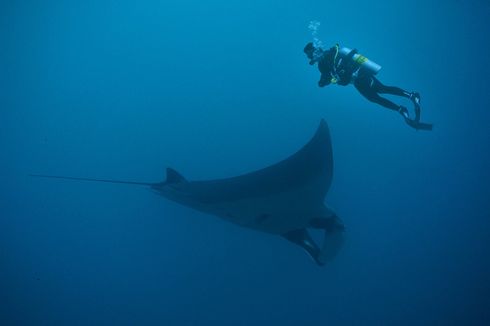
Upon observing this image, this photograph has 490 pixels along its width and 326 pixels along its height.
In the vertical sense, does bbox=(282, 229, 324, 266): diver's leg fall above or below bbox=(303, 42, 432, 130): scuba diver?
below

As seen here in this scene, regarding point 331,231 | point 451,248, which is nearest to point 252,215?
point 331,231

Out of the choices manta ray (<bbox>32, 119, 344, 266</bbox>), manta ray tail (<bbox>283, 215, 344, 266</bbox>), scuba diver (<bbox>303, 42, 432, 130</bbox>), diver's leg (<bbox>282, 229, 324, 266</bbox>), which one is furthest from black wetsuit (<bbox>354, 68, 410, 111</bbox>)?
diver's leg (<bbox>282, 229, 324, 266</bbox>)

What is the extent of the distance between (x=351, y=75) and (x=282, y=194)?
98.1 inches

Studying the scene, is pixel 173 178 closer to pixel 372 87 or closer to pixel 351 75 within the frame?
pixel 351 75

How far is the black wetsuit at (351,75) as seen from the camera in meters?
4.65

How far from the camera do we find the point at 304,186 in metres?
3.58

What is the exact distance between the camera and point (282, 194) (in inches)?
142

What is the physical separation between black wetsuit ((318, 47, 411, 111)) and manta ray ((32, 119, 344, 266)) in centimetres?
174

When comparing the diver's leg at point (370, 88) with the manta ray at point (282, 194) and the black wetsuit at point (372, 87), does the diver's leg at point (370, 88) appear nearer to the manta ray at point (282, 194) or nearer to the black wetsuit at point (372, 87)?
the black wetsuit at point (372, 87)

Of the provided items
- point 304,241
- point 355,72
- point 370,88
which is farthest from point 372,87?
point 304,241

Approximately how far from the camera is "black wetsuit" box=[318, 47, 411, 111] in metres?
4.65

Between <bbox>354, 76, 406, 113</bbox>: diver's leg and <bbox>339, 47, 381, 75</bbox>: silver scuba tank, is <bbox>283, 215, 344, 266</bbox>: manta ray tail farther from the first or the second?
<bbox>339, 47, 381, 75</bbox>: silver scuba tank

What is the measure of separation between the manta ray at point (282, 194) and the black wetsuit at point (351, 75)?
1.74 m

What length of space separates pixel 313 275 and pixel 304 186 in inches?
344
